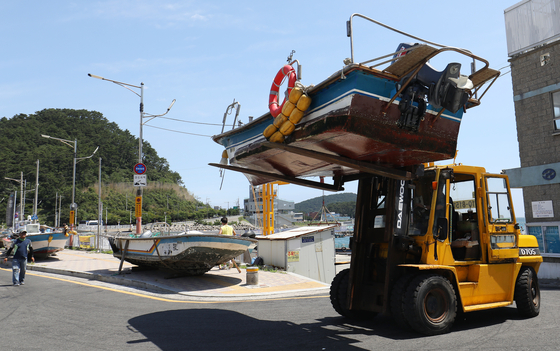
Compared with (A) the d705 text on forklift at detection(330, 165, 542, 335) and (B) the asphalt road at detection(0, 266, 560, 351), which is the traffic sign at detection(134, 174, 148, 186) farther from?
(A) the d705 text on forklift at detection(330, 165, 542, 335)

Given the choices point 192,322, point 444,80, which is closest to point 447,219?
point 444,80

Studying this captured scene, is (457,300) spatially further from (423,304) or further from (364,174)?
(364,174)

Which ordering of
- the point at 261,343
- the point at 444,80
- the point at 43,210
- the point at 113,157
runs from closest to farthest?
the point at 444,80 → the point at 261,343 → the point at 43,210 → the point at 113,157

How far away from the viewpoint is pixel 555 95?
1488cm

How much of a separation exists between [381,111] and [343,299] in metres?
3.83

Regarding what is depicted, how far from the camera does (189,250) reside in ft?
36.6

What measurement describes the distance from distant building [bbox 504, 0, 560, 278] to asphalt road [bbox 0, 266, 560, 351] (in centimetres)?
607

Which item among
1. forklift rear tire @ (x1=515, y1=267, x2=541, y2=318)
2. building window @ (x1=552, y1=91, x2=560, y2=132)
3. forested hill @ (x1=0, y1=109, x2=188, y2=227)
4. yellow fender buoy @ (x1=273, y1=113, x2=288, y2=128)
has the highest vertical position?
forested hill @ (x1=0, y1=109, x2=188, y2=227)

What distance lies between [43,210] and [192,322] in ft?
354

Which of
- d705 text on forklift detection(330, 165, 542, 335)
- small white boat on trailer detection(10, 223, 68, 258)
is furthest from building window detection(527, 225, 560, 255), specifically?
small white boat on trailer detection(10, 223, 68, 258)

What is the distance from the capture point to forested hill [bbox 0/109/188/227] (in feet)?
329

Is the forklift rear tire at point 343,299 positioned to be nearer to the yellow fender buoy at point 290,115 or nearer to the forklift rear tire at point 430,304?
the forklift rear tire at point 430,304

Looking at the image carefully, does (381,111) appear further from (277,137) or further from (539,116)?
(539,116)

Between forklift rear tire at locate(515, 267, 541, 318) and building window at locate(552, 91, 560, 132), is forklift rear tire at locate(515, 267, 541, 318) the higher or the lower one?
the lower one
